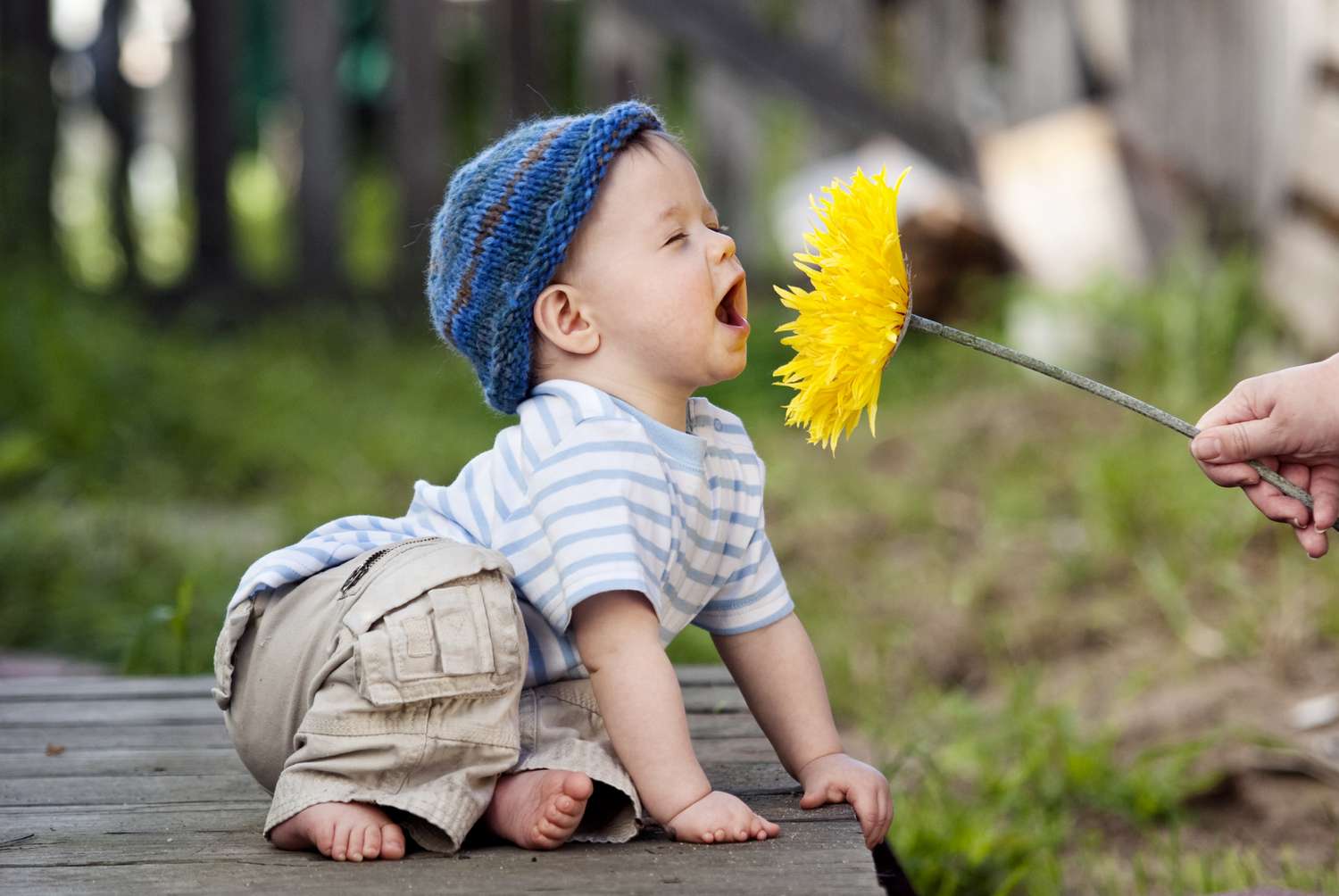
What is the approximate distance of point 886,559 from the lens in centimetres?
423

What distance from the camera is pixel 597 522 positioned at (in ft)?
5.38

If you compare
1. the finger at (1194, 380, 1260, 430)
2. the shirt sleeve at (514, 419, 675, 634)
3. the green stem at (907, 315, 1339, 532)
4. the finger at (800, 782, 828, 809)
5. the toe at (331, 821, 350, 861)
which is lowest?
the toe at (331, 821, 350, 861)

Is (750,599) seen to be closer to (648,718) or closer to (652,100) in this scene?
(648,718)

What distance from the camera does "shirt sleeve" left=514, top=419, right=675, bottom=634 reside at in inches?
63.9

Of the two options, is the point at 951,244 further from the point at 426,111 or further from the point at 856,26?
the point at 426,111

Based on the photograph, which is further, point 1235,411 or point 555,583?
→ point 555,583

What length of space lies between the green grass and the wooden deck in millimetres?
343

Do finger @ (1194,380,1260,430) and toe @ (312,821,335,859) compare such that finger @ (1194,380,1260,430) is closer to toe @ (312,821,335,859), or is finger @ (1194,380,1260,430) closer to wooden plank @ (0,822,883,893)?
wooden plank @ (0,822,883,893)

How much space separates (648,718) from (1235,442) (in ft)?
2.25

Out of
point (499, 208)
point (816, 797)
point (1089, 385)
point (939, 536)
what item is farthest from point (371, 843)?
point (939, 536)

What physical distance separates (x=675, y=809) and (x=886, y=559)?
8.74ft

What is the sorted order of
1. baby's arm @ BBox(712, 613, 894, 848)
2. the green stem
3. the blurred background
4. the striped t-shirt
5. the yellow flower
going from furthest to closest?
the blurred background, baby's arm @ BBox(712, 613, 894, 848), the striped t-shirt, the yellow flower, the green stem

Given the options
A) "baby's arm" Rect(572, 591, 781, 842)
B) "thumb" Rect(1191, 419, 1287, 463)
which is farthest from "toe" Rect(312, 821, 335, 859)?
"thumb" Rect(1191, 419, 1287, 463)

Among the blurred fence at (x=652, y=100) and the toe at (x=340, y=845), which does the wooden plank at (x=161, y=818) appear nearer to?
the toe at (x=340, y=845)
